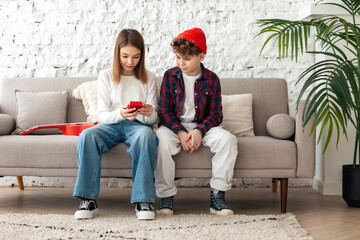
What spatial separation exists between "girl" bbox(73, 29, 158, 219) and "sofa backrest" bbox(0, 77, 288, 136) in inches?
20.5

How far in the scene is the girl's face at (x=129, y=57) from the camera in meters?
2.51

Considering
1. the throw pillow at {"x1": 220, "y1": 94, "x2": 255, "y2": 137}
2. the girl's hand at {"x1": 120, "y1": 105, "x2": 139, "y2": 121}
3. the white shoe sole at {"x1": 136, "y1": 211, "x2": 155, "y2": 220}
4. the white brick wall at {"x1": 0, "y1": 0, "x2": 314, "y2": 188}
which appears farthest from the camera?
the white brick wall at {"x1": 0, "y1": 0, "x2": 314, "y2": 188}

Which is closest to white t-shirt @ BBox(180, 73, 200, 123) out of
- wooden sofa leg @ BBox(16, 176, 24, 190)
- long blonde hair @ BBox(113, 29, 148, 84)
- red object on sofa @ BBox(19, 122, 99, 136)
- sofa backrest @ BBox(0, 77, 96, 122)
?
long blonde hair @ BBox(113, 29, 148, 84)

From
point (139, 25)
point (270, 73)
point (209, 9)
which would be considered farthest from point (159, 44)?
point (270, 73)

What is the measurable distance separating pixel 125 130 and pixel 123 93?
10.1 inches

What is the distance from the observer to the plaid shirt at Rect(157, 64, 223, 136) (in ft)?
8.59

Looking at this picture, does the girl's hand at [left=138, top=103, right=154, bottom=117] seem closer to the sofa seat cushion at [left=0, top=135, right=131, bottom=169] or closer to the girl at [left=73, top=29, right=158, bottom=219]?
the girl at [left=73, top=29, right=158, bottom=219]

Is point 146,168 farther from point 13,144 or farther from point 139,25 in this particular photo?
point 139,25

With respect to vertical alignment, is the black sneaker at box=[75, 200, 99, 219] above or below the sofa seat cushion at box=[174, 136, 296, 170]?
below

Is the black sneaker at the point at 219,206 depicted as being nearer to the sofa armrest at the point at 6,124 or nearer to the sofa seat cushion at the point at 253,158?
the sofa seat cushion at the point at 253,158

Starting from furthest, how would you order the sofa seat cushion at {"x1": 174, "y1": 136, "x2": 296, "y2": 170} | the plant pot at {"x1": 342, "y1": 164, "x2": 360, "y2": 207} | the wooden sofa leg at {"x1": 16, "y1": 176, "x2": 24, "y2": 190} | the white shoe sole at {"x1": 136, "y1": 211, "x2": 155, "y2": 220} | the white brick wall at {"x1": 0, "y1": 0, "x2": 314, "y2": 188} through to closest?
the white brick wall at {"x1": 0, "y1": 0, "x2": 314, "y2": 188}, the wooden sofa leg at {"x1": 16, "y1": 176, "x2": 24, "y2": 190}, the plant pot at {"x1": 342, "y1": 164, "x2": 360, "y2": 207}, the sofa seat cushion at {"x1": 174, "y1": 136, "x2": 296, "y2": 170}, the white shoe sole at {"x1": 136, "y1": 211, "x2": 155, "y2": 220}

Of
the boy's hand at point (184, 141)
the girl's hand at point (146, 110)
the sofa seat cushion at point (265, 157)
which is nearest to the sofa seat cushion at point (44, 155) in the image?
the girl's hand at point (146, 110)

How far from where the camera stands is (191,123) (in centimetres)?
262

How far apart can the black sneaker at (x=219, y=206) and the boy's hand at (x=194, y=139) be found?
294 mm
